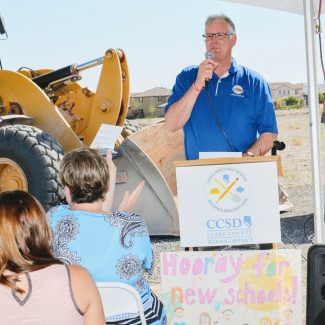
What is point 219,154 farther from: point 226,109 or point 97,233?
point 97,233

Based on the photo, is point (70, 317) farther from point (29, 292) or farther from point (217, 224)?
point (217, 224)

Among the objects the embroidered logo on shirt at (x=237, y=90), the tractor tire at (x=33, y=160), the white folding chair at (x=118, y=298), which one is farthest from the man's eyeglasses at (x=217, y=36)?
the tractor tire at (x=33, y=160)

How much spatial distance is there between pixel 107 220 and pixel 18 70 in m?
4.92

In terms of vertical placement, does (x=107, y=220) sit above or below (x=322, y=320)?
above

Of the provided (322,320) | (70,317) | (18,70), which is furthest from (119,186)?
(70,317)

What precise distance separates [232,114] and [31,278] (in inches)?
76.9

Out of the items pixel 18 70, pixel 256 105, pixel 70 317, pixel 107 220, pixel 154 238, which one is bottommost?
pixel 154 238

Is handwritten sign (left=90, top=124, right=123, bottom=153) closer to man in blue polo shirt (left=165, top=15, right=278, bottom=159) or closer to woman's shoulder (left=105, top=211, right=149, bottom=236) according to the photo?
man in blue polo shirt (left=165, top=15, right=278, bottom=159)

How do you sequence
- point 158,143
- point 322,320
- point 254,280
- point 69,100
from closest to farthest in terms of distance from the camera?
point 322,320, point 254,280, point 69,100, point 158,143

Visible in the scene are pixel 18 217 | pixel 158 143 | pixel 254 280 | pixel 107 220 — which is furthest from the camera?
pixel 158 143

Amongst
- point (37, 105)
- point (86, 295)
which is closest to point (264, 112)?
point (86, 295)

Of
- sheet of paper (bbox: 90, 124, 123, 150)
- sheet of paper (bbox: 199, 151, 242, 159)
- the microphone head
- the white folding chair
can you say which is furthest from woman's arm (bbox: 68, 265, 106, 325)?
sheet of paper (bbox: 90, 124, 123, 150)

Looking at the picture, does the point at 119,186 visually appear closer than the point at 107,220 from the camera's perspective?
No

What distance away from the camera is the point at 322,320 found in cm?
299
